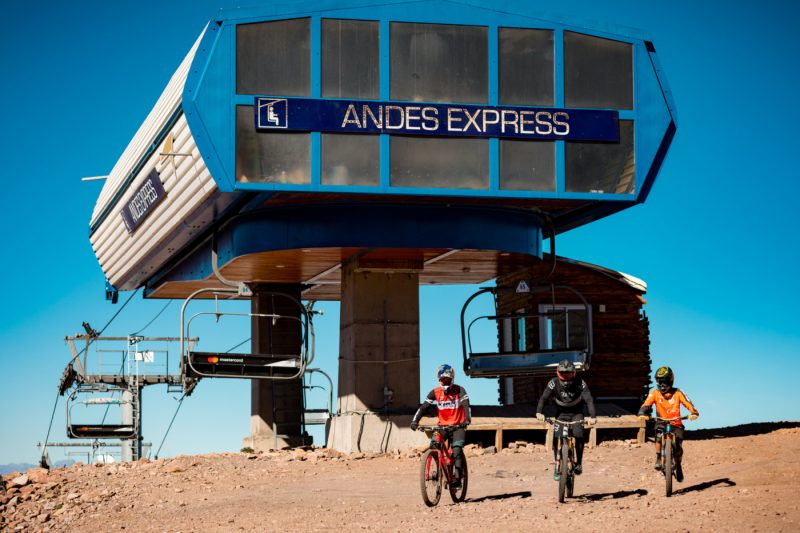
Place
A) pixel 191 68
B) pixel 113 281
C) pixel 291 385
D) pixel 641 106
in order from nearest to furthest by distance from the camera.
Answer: pixel 191 68 < pixel 641 106 < pixel 291 385 < pixel 113 281

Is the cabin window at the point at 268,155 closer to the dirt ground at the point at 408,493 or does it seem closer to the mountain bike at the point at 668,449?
the dirt ground at the point at 408,493

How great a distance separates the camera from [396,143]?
2561cm

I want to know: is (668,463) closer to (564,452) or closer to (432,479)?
(564,452)

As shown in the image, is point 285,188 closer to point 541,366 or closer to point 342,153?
point 342,153

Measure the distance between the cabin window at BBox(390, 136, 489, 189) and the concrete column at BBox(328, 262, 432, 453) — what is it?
10.4 ft

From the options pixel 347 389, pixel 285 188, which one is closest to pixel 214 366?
pixel 347 389

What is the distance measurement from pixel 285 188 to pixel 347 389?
5758 mm

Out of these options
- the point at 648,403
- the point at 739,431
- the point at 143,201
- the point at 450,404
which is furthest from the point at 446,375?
the point at 143,201

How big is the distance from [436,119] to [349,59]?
2.10 m

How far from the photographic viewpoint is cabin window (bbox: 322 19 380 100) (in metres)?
25.5

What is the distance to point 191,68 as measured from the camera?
24844 mm

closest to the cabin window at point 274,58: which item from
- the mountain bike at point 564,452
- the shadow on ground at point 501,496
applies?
the shadow on ground at point 501,496

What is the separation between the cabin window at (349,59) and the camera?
2547 centimetres

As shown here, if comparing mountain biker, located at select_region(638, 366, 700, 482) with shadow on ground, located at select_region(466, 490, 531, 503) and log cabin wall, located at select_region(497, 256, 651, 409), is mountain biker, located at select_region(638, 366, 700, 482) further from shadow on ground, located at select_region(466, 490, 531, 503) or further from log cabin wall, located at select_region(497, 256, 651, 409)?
log cabin wall, located at select_region(497, 256, 651, 409)
